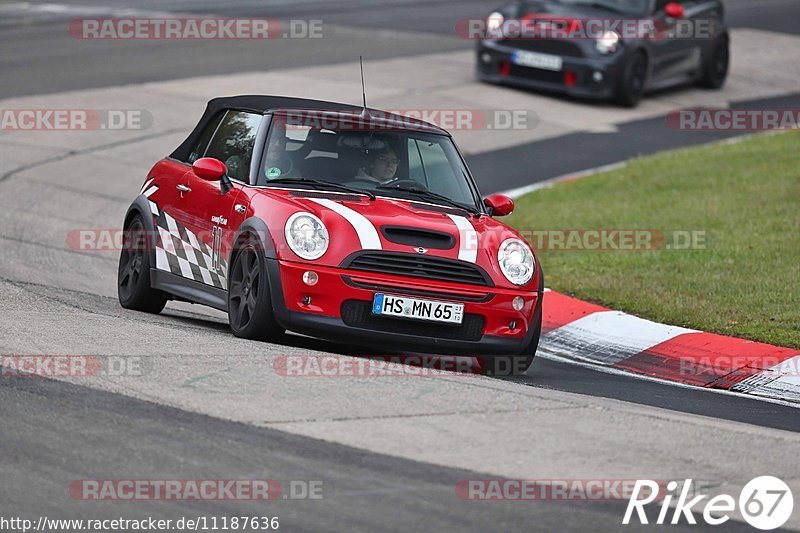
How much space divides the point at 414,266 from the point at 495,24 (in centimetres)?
1245

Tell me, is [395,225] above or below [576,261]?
above

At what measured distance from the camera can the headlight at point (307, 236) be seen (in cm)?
793

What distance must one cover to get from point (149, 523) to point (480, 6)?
83.8 ft

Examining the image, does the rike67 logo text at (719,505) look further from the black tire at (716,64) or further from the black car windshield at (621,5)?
the black tire at (716,64)

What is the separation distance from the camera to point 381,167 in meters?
8.86

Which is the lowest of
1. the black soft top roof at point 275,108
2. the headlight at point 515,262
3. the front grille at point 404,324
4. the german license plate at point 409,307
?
the front grille at point 404,324

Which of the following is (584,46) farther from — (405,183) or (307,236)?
(307,236)

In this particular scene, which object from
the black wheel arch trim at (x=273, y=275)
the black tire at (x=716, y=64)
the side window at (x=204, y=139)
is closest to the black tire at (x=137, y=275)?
the side window at (x=204, y=139)

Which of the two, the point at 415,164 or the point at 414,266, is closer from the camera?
the point at 414,266

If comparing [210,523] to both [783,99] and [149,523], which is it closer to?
[149,523]

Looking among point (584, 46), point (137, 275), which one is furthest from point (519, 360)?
point (584, 46)

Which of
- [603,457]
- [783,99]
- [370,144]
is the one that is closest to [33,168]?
[370,144]

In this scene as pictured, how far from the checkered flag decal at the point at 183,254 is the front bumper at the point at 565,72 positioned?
10831 mm

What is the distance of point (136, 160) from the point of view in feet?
51.7
